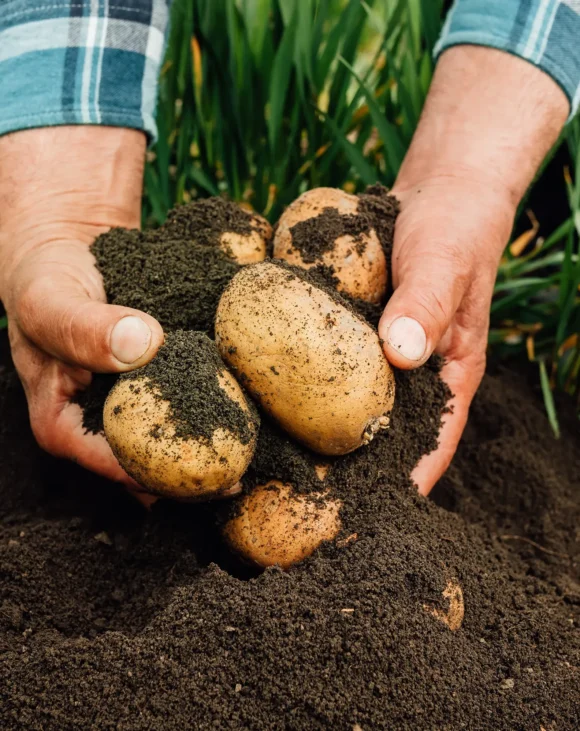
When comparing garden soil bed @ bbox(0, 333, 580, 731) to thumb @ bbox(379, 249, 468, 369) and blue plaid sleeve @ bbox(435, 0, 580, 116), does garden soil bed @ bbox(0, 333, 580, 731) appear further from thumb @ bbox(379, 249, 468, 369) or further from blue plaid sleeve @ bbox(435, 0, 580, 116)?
blue plaid sleeve @ bbox(435, 0, 580, 116)

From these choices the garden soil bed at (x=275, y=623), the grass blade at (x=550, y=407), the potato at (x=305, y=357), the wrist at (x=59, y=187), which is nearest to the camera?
the garden soil bed at (x=275, y=623)

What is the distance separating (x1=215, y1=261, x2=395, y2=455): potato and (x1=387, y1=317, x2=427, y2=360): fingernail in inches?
1.6

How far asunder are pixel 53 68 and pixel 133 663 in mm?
1712

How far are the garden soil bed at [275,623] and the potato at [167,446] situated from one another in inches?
7.8

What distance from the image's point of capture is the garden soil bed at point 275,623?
1227mm

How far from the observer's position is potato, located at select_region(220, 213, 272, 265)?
1816 millimetres

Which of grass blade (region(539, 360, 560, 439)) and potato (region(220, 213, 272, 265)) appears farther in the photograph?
grass blade (region(539, 360, 560, 439))

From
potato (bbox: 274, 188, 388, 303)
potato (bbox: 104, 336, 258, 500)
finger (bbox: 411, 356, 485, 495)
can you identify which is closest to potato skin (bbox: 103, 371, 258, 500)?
potato (bbox: 104, 336, 258, 500)

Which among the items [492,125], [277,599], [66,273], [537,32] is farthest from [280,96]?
[277,599]

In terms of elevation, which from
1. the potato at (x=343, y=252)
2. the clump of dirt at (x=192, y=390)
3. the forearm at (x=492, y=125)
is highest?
the forearm at (x=492, y=125)

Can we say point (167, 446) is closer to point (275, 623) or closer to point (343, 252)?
point (275, 623)

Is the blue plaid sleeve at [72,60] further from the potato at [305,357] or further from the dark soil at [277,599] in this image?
the potato at [305,357]

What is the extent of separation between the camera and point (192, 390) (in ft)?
4.51

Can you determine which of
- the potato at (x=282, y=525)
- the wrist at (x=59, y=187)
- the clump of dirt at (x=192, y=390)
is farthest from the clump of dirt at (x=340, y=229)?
the wrist at (x=59, y=187)
